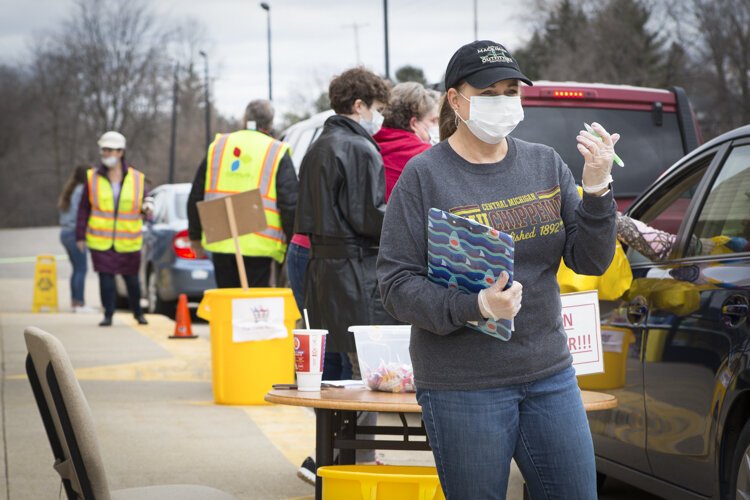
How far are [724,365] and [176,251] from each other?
34.8 ft

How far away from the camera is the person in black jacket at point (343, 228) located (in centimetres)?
612

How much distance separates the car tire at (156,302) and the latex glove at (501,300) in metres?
12.7

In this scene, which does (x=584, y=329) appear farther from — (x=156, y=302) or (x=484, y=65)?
(x=156, y=302)

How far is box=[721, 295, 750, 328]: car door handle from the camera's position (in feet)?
13.8

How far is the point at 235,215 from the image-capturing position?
26.2 feet

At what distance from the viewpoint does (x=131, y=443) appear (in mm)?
7273

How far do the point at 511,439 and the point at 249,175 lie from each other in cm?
544

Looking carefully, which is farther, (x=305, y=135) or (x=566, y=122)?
(x=305, y=135)

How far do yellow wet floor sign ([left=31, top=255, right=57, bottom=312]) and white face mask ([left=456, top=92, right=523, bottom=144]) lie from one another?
14259 mm

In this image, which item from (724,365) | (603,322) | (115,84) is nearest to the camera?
(724,365)

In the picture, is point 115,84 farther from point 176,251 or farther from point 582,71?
point 176,251

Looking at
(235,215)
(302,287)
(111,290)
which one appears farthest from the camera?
(111,290)

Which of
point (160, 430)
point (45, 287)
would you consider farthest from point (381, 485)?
point (45, 287)

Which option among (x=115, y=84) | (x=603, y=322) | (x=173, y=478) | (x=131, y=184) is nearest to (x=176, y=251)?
(x=131, y=184)
